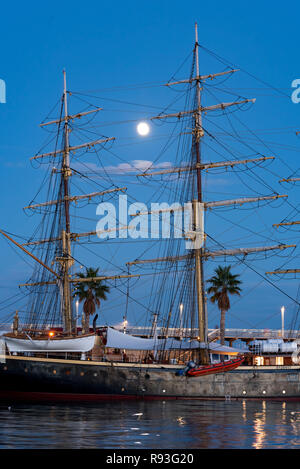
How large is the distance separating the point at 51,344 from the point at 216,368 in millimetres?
13381

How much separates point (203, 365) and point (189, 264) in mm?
9909

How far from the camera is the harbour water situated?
795 inches

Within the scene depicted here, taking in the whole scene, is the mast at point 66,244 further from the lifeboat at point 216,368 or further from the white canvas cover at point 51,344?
the lifeboat at point 216,368

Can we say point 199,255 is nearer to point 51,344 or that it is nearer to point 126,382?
point 126,382

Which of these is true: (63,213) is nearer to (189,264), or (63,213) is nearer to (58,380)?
(189,264)

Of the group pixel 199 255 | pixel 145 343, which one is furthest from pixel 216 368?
pixel 199 255

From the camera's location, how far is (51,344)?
49375 mm

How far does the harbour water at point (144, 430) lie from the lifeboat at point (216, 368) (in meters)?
15.6

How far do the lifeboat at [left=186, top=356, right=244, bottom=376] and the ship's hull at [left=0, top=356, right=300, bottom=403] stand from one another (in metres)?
0.79

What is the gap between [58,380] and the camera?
154ft

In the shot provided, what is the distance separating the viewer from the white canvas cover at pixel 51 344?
160ft
